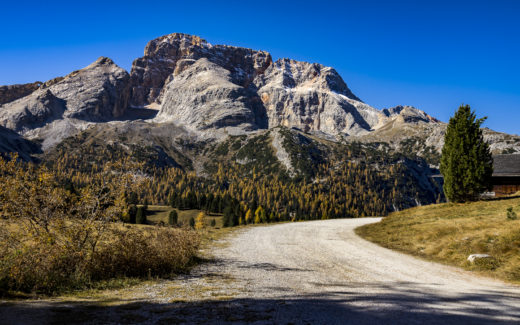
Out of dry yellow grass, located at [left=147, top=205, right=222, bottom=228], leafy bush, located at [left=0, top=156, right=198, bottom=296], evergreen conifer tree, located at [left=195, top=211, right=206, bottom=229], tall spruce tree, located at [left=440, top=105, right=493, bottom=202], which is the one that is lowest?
dry yellow grass, located at [left=147, top=205, right=222, bottom=228]

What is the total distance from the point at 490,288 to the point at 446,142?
1095 inches

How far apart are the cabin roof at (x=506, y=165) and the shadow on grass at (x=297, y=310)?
134ft

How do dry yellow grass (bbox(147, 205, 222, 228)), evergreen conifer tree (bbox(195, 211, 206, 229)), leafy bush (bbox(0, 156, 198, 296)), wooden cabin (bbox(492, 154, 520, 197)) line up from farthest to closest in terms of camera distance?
dry yellow grass (bbox(147, 205, 222, 228)) < wooden cabin (bbox(492, 154, 520, 197)) < evergreen conifer tree (bbox(195, 211, 206, 229)) < leafy bush (bbox(0, 156, 198, 296))

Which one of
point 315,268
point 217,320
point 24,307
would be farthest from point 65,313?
point 315,268

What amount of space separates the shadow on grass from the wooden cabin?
40723mm

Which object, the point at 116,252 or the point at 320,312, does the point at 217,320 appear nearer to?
the point at 320,312

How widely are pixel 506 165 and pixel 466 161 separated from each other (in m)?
17.3

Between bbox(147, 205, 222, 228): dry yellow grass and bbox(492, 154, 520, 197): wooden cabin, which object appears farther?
bbox(147, 205, 222, 228): dry yellow grass

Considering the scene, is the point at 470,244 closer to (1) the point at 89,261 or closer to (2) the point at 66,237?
(1) the point at 89,261

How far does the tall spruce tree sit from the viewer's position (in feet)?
94.6

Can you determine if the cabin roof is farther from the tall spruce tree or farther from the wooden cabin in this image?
the tall spruce tree

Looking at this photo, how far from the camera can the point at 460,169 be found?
2955cm

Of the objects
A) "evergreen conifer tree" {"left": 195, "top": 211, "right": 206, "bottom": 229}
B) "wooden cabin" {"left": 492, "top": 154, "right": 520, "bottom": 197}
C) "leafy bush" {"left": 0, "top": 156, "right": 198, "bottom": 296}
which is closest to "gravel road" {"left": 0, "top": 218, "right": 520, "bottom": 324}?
"leafy bush" {"left": 0, "top": 156, "right": 198, "bottom": 296}

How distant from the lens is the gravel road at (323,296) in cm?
594
